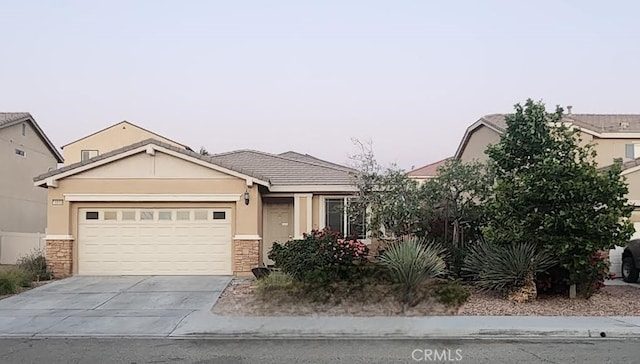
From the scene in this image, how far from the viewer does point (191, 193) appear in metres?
18.8

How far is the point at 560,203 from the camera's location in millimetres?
13539

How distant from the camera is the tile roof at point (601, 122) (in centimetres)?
2673

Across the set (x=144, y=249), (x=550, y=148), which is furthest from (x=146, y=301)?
(x=550, y=148)

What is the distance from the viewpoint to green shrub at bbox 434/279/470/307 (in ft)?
43.5

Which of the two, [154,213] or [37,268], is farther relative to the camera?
[154,213]

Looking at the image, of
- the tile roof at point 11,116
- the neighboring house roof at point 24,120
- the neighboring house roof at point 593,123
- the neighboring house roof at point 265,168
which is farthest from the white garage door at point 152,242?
the neighboring house roof at point 593,123

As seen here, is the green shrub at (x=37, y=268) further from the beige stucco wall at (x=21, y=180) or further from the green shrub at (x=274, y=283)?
the beige stucco wall at (x=21, y=180)

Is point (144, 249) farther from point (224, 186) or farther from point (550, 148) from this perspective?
point (550, 148)

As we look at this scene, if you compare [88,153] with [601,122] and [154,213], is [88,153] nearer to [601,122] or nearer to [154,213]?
[154,213]

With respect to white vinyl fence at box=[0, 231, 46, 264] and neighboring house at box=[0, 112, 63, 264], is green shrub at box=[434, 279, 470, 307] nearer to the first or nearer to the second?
white vinyl fence at box=[0, 231, 46, 264]

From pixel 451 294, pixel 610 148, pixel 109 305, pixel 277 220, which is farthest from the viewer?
pixel 610 148

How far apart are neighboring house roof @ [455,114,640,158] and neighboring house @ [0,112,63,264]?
19.7 metres

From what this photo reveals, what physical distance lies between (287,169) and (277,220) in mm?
1997

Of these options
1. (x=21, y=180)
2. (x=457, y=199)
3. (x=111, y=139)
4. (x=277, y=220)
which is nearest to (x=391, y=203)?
(x=457, y=199)
